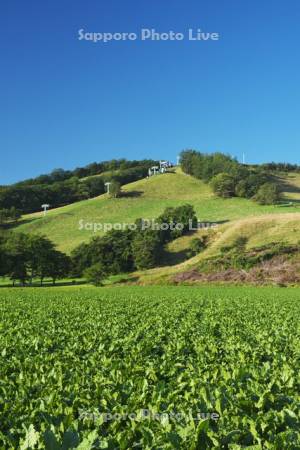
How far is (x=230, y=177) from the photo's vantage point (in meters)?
136

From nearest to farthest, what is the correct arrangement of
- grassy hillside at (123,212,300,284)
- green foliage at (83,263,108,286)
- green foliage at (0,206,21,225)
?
grassy hillside at (123,212,300,284) < green foliage at (83,263,108,286) < green foliage at (0,206,21,225)

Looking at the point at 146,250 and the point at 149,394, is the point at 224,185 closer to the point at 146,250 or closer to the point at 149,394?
the point at 146,250

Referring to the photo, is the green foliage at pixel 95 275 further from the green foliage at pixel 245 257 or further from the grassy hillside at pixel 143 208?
the grassy hillside at pixel 143 208

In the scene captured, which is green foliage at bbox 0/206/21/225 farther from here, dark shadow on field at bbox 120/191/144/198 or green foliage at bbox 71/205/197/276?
green foliage at bbox 71/205/197/276

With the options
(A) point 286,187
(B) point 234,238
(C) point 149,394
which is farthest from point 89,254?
(C) point 149,394

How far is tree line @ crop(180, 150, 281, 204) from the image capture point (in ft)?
416

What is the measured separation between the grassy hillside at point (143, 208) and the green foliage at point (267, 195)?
2.36 meters

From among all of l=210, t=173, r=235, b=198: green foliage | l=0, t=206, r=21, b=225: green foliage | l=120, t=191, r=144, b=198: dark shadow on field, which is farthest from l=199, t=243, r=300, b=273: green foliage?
l=0, t=206, r=21, b=225: green foliage

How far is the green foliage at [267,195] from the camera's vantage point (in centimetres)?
12404

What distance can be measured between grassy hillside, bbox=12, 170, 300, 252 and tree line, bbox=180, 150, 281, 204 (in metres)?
3.52

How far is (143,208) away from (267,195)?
117 ft

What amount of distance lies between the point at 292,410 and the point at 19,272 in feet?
278

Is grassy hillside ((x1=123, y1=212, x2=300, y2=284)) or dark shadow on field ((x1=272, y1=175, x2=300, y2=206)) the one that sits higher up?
dark shadow on field ((x1=272, y1=175, x2=300, y2=206))

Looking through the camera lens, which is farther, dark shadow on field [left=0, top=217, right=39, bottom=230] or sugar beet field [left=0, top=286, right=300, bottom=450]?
Answer: dark shadow on field [left=0, top=217, right=39, bottom=230]
